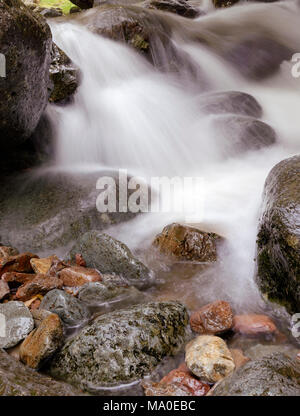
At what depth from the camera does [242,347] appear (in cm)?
251

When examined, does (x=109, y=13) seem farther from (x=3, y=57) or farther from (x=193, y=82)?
(x=3, y=57)

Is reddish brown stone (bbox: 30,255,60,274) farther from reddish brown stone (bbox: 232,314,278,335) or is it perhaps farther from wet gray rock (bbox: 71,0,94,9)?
wet gray rock (bbox: 71,0,94,9)

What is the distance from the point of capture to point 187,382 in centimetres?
216

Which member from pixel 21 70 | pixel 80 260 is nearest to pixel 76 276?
pixel 80 260

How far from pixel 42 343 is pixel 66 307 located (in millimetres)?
539

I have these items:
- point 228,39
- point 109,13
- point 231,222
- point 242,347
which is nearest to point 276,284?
point 242,347

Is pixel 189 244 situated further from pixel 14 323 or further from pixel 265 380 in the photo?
pixel 265 380

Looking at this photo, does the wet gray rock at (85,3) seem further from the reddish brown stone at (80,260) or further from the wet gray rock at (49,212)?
the reddish brown stone at (80,260)

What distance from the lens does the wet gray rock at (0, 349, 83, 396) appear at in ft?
5.99

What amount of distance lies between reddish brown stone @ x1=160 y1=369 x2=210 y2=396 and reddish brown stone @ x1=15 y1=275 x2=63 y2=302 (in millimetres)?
1593

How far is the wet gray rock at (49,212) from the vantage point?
4.59m

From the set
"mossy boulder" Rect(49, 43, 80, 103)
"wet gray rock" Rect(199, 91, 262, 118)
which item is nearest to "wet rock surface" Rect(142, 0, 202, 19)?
"wet gray rock" Rect(199, 91, 262, 118)

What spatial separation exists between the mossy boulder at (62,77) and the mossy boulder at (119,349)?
5.72 metres

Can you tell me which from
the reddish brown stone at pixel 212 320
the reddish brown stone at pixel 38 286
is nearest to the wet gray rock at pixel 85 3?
the reddish brown stone at pixel 38 286
